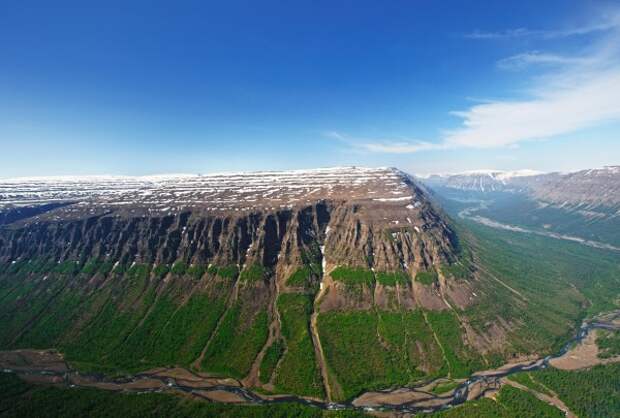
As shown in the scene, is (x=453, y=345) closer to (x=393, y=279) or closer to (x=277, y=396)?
(x=393, y=279)

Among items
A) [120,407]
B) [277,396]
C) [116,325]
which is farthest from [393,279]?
[116,325]

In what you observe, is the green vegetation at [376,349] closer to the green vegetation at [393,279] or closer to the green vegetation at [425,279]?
the green vegetation at [393,279]

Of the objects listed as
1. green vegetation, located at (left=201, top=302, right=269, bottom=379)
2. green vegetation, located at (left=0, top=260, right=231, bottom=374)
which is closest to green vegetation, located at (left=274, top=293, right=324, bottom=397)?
green vegetation, located at (left=201, top=302, right=269, bottom=379)

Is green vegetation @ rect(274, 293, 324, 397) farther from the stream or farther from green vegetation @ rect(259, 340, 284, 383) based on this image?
the stream

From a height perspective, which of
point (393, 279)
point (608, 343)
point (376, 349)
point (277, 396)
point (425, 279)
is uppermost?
point (393, 279)

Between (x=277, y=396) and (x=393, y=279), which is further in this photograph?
(x=393, y=279)

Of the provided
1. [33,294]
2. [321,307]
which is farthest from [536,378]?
[33,294]

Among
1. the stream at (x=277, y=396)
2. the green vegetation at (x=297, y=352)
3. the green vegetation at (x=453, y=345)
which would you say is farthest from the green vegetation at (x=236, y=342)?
the green vegetation at (x=453, y=345)
